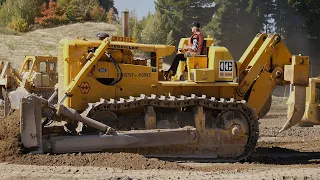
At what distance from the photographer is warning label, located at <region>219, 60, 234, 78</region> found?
1352 cm

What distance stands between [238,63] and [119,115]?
126 inches

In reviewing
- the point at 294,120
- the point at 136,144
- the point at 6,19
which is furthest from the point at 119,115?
the point at 6,19

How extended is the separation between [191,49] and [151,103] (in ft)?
6.87

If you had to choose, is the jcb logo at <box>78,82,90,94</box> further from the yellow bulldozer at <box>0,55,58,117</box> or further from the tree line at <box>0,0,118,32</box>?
the tree line at <box>0,0,118,32</box>

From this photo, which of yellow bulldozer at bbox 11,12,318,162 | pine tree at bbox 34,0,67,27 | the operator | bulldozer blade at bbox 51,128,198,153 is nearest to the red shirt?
the operator

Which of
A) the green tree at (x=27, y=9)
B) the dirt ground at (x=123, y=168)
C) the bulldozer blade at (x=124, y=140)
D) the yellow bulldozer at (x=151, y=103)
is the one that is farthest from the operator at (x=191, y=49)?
the green tree at (x=27, y=9)

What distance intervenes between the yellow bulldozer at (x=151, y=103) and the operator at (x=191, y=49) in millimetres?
187

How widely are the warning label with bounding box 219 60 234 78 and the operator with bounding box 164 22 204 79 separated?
70cm

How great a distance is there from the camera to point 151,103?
498 inches

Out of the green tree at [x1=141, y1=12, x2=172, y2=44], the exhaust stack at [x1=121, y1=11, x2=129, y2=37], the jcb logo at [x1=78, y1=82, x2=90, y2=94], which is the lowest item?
the jcb logo at [x1=78, y1=82, x2=90, y2=94]

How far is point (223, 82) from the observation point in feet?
44.3

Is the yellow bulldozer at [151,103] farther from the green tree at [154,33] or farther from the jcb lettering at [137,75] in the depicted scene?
the green tree at [154,33]

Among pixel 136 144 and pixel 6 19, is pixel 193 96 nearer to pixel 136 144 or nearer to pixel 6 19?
pixel 136 144

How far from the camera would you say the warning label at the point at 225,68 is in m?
13.5
